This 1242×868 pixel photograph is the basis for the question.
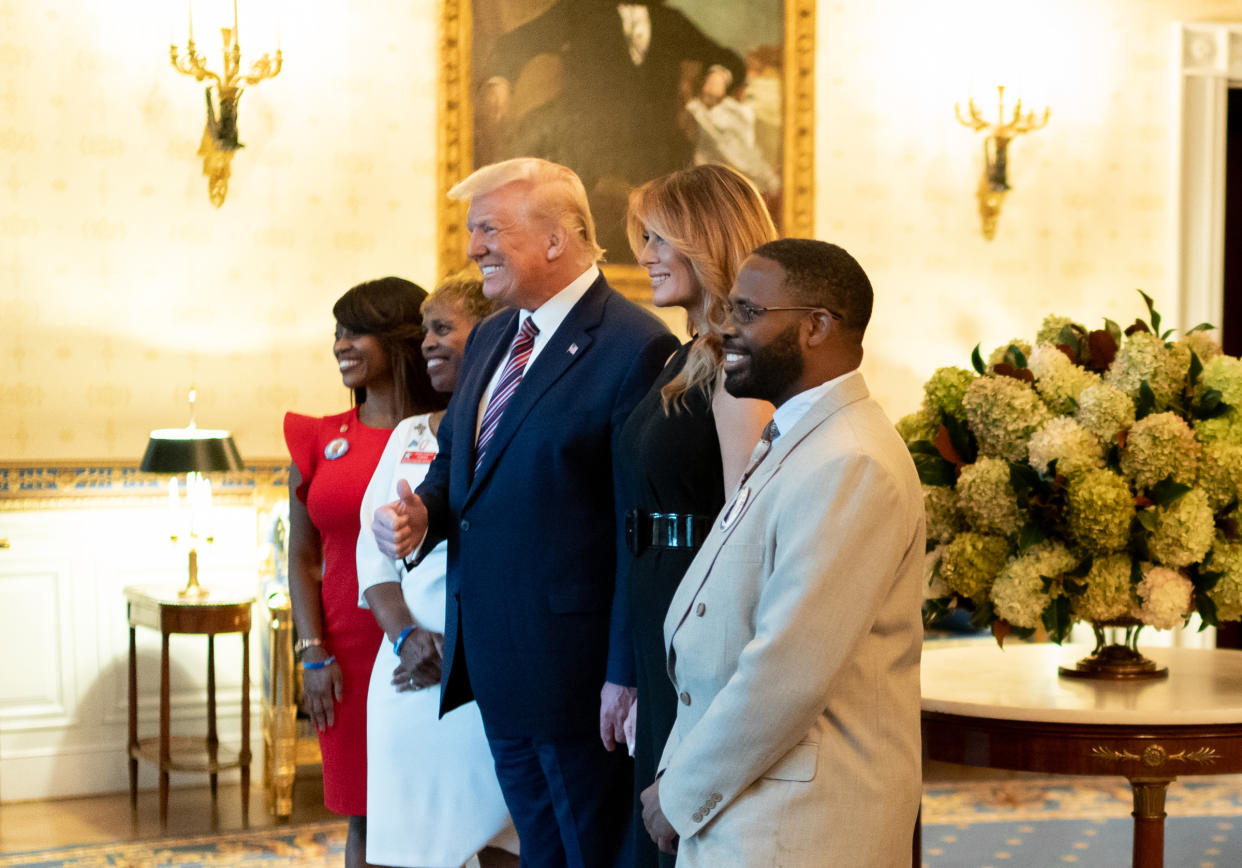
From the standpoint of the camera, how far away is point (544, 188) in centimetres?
274

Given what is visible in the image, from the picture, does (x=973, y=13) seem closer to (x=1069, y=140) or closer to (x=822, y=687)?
(x=1069, y=140)

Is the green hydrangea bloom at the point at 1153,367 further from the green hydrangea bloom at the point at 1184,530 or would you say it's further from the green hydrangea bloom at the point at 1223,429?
the green hydrangea bloom at the point at 1184,530

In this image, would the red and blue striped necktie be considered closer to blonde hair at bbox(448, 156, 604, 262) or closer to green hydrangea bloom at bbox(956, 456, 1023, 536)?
blonde hair at bbox(448, 156, 604, 262)

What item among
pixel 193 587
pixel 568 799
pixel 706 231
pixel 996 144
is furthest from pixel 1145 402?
pixel 996 144

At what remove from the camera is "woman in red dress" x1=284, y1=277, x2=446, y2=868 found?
10.4 feet

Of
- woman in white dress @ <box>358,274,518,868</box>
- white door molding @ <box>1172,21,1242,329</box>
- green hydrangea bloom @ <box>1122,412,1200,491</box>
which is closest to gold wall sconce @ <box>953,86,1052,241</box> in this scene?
white door molding @ <box>1172,21,1242,329</box>

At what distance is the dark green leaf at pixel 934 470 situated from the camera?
9.41 ft

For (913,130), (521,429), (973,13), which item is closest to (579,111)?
(913,130)

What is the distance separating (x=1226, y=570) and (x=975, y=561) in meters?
0.48

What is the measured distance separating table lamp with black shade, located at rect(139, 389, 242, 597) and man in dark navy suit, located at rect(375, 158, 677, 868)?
2.75 m

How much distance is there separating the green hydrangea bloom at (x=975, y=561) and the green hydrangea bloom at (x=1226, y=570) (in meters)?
0.39

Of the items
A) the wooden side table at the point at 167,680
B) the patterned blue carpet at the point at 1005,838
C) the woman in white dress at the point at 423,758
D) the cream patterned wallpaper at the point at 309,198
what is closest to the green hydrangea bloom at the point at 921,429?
the woman in white dress at the point at 423,758

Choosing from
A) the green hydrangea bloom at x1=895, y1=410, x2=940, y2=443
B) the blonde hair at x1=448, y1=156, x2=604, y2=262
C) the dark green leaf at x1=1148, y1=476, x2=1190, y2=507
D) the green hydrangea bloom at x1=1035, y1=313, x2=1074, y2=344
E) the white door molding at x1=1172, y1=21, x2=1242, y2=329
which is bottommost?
the dark green leaf at x1=1148, y1=476, x2=1190, y2=507

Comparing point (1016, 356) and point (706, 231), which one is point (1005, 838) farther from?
point (706, 231)
